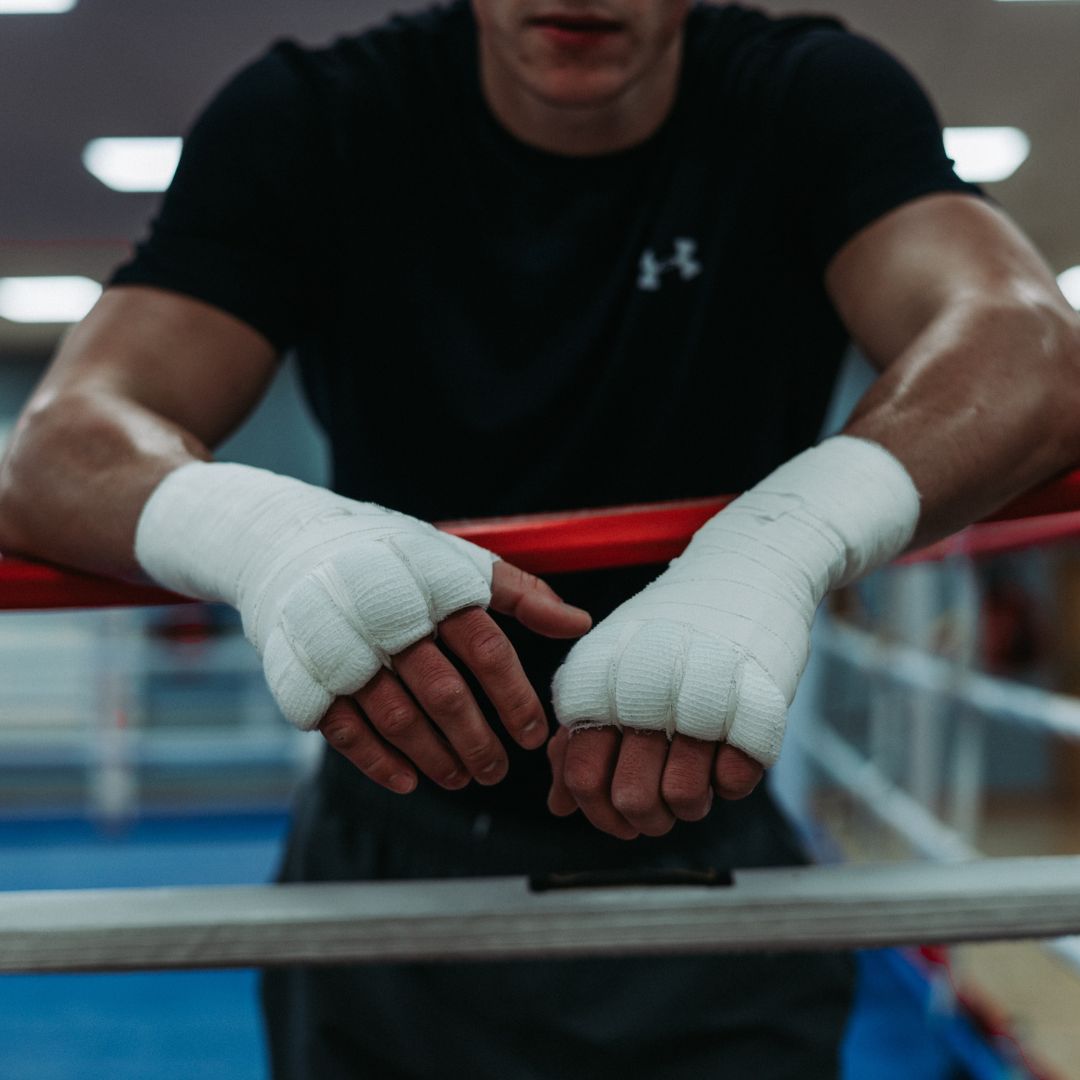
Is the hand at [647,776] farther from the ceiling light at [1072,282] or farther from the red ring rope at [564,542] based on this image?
the ceiling light at [1072,282]

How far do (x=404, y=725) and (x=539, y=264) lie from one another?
0.50m

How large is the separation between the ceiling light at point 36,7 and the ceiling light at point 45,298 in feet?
8.18

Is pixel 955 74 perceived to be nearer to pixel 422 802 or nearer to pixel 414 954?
pixel 422 802

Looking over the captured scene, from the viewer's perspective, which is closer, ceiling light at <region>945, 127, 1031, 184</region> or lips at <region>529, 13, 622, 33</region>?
lips at <region>529, 13, 622, 33</region>

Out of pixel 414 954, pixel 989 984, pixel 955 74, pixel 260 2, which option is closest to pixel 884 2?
pixel 955 74

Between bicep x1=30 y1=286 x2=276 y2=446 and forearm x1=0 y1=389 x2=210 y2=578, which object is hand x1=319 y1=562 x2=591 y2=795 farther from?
bicep x1=30 y1=286 x2=276 y2=446

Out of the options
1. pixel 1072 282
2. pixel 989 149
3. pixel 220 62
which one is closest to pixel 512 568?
pixel 220 62

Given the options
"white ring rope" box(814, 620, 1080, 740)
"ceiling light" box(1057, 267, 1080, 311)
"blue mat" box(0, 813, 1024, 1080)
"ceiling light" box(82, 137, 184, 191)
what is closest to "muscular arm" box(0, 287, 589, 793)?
"white ring rope" box(814, 620, 1080, 740)

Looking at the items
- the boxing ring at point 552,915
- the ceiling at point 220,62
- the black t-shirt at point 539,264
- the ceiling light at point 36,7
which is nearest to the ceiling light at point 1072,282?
the ceiling at point 220,62

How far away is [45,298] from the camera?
586cm

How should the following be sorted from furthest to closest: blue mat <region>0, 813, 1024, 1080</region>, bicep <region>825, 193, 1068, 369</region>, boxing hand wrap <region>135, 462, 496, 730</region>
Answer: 1. blue mat <region>0, 813, 1024, 1080</region>
2. bicep <region>825, 193, 1068, 369</region>
3. boxing hand wrap <region>135, 462, 496, 730</region>

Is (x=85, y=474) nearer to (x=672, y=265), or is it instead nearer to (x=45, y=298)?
(x=672, y=265)

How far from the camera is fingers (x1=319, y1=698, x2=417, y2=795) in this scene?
0.49 metres

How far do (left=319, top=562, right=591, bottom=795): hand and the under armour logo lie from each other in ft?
1.40
